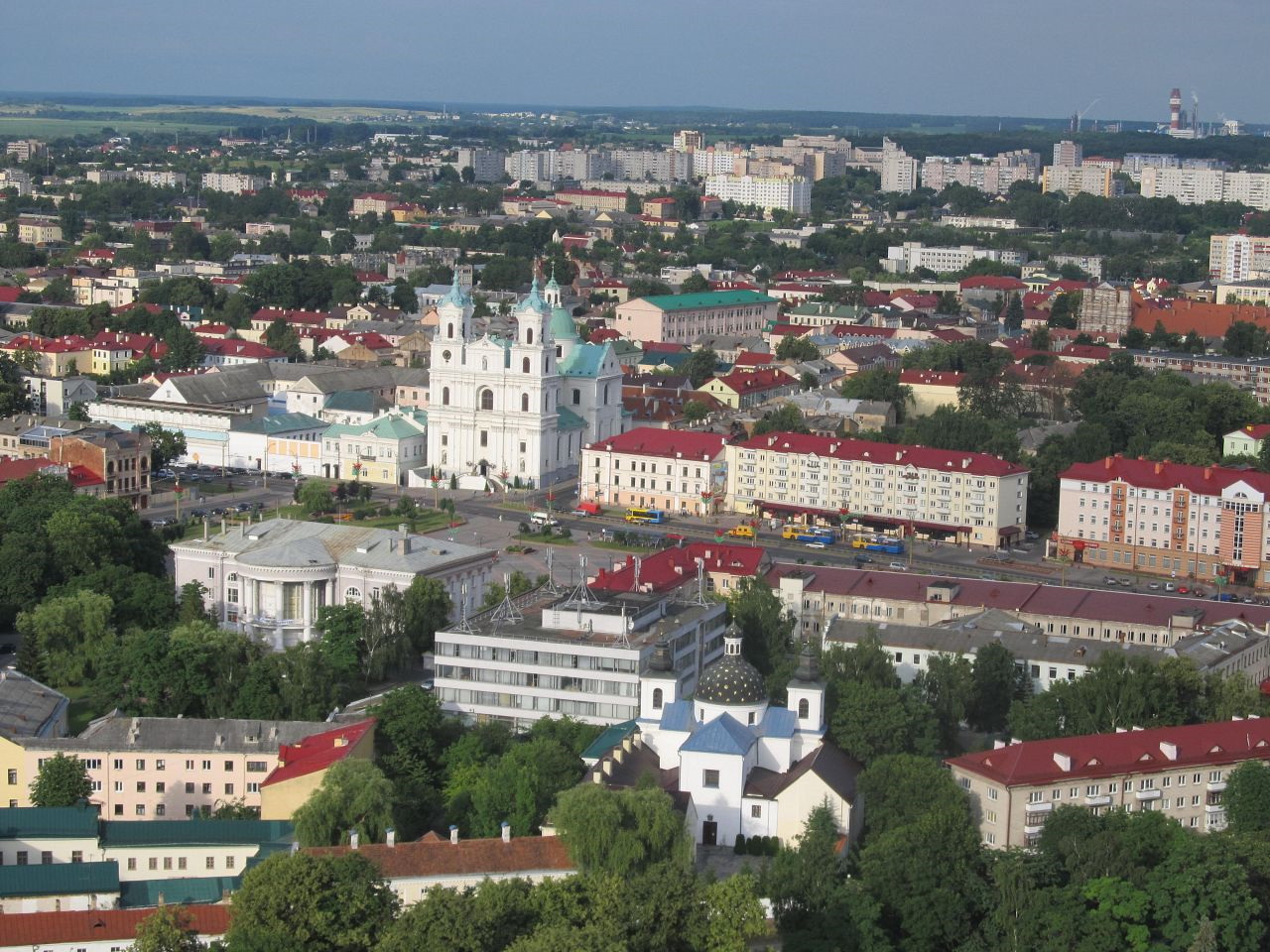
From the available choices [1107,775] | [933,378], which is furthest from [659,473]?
[1107,775]

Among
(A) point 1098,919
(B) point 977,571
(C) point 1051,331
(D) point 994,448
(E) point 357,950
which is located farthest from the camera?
(C) point 1051,331

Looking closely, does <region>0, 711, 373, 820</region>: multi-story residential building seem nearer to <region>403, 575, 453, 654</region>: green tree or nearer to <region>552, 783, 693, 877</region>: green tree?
<region>552, 783, 693, 877</region>: green tree

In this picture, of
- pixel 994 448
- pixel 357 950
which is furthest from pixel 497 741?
pixel 994 448

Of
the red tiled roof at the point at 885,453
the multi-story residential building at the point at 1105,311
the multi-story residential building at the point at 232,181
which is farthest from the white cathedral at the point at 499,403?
the multi-story residential building at the point at 232,181

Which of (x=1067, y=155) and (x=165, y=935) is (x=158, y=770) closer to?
(x=165, y=935)

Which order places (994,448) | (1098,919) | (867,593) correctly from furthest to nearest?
(994,448), (867,593), (1098,919)

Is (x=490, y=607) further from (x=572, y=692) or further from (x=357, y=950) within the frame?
(x=357, y=950)

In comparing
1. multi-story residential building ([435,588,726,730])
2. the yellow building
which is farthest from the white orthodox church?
the yellow building

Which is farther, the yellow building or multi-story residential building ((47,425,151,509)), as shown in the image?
multi-story residential building ((47,425,151,509))
